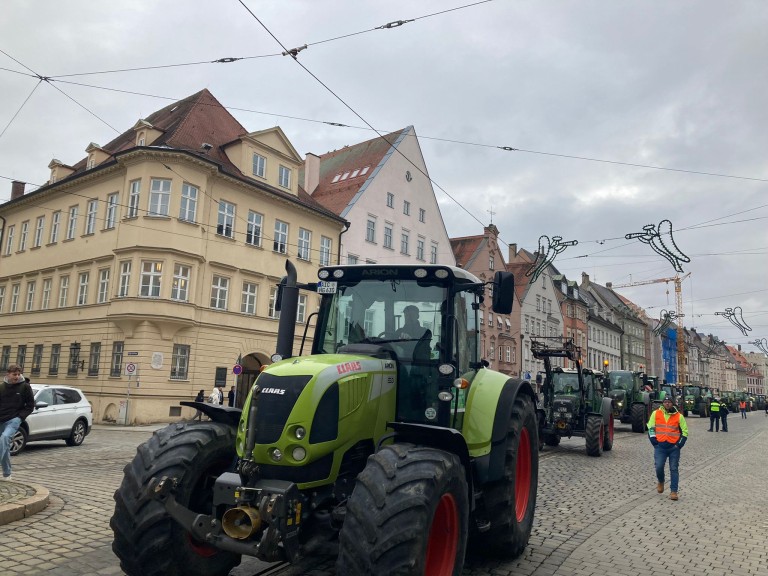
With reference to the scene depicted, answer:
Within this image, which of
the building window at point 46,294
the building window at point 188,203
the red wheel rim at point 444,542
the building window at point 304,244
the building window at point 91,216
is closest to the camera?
the red wheel rim at point 444,542

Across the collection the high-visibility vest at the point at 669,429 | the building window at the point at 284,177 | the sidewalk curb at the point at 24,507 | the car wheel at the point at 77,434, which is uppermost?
the building window at the point at 284,177

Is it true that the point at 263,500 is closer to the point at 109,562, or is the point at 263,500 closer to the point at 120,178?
the point at 109,562

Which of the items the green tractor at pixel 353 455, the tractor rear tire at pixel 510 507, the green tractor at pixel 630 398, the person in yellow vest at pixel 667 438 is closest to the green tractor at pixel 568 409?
the person in yellow vest at pixel 667 438

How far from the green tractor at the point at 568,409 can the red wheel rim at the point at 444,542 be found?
10.9 meters

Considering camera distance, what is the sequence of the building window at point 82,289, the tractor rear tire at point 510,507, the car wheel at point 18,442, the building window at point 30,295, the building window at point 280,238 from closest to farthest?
the tractor rear tire at point 510,507 < the car wheel at point 18,442 < the building window at point 82,289 < the building window at point 280,238 < the building window at point 30,295

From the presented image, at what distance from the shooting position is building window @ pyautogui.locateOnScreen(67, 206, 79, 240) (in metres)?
29.1

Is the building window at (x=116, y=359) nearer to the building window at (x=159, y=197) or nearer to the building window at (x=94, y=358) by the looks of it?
the building window at (x=94, y=358)

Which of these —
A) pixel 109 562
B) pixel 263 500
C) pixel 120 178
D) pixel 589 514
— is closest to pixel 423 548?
pixel 263 500

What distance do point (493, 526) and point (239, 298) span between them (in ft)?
76.8

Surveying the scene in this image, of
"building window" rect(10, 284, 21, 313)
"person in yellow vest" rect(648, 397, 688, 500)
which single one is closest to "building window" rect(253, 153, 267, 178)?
"building window" rect(10, 284, 21, 313)

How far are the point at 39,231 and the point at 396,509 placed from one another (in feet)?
110

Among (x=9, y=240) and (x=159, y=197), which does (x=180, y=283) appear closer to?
(x=159, y=197)

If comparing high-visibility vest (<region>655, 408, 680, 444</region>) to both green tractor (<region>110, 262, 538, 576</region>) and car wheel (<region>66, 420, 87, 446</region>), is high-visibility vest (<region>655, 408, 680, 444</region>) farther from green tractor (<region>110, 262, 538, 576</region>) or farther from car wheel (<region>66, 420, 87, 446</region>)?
car wheel (<region>66, 420, 87, 446</region>)

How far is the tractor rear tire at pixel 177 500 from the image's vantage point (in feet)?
13.7
